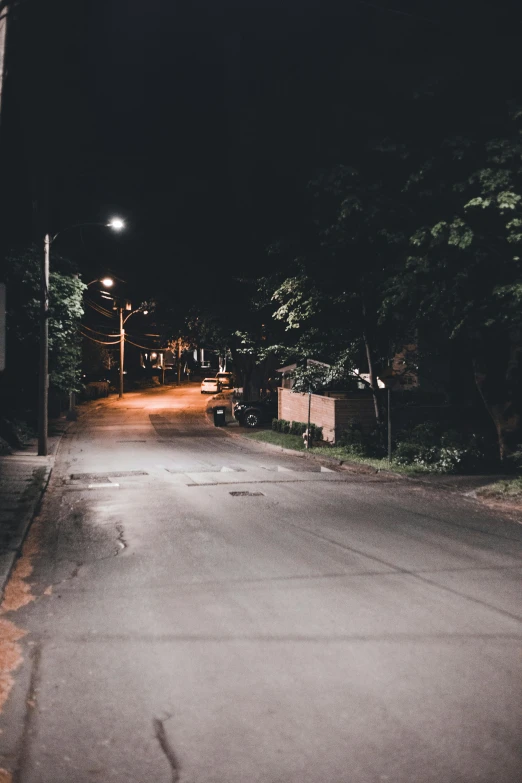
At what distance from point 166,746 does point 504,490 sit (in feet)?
38.3

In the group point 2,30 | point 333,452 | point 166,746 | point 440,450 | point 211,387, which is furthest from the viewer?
point 211,387

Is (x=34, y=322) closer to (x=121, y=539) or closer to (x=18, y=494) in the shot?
(x=18, y=494)

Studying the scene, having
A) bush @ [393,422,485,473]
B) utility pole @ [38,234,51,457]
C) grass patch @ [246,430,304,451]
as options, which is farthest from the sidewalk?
bush @ [393,422,485,473]

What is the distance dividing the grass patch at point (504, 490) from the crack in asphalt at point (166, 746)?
1094cm

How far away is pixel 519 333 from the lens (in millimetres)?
18656

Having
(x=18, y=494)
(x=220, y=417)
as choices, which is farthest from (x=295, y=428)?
(x=18, y=494)

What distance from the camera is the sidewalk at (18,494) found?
9297 millimetres

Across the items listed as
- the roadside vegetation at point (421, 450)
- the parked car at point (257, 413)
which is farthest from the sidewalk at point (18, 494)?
the parked car at point (257, 413)

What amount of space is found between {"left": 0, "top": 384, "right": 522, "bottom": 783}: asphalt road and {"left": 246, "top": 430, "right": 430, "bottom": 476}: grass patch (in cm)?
637

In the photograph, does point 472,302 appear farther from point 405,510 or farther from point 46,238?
point 46,238

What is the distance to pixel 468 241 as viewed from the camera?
543 inches

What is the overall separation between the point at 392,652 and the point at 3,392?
25039mm

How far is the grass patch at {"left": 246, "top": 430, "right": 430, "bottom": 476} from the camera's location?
19091 mm

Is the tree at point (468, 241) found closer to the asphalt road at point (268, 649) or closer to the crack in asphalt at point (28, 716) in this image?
the asphalt road at point (268, 649)
